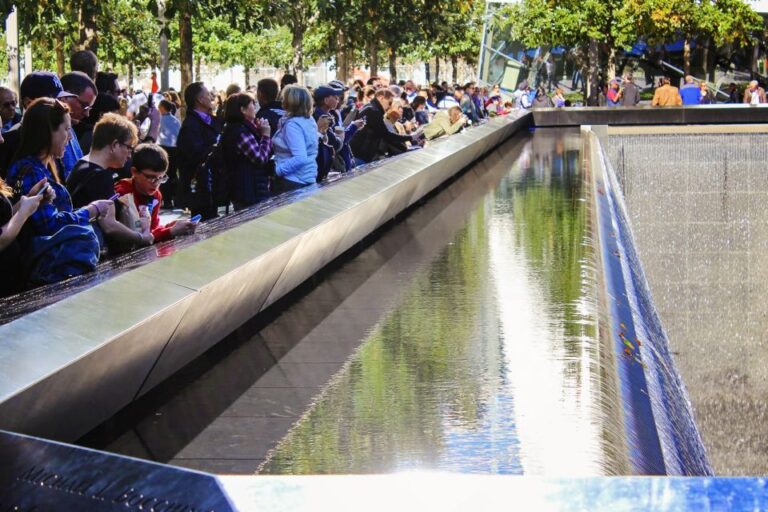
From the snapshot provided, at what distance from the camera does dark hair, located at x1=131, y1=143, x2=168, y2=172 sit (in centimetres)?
588

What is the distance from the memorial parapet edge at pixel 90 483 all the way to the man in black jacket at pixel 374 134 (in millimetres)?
10820

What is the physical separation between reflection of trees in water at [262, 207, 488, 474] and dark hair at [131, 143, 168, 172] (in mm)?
1241

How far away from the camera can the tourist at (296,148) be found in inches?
341

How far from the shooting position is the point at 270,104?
1013 centimetres

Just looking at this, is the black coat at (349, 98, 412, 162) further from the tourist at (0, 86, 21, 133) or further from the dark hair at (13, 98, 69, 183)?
the dark hair at (13, 98, 69, 183)

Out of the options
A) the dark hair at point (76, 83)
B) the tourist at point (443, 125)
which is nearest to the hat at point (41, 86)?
the dark hair at point (76, 83)

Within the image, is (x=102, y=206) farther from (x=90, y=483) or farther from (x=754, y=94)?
(x=754, y=94)

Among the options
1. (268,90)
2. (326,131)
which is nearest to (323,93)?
(326,131)

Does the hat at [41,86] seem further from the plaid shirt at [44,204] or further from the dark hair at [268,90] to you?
the dark hair at [268,90]

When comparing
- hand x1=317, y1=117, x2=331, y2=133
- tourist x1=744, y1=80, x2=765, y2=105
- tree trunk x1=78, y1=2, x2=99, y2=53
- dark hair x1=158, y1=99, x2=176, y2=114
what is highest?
tree trunk x1=78, y1=2, x2=99, y2=53

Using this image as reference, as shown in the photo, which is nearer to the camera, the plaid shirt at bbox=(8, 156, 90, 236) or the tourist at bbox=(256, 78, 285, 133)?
the plaid shirt at bbox=(8, 156, 90, 236)

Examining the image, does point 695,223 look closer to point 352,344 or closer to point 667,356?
point 667,356

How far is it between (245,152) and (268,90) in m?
1.72

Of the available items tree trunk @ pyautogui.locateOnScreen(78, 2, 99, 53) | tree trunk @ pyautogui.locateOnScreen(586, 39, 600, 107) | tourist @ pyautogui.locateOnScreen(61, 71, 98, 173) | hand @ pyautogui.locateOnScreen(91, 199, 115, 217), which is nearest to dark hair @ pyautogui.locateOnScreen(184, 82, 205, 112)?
tourist @ pyautogui.locateOnScreen(61, 71, 98, 173)
